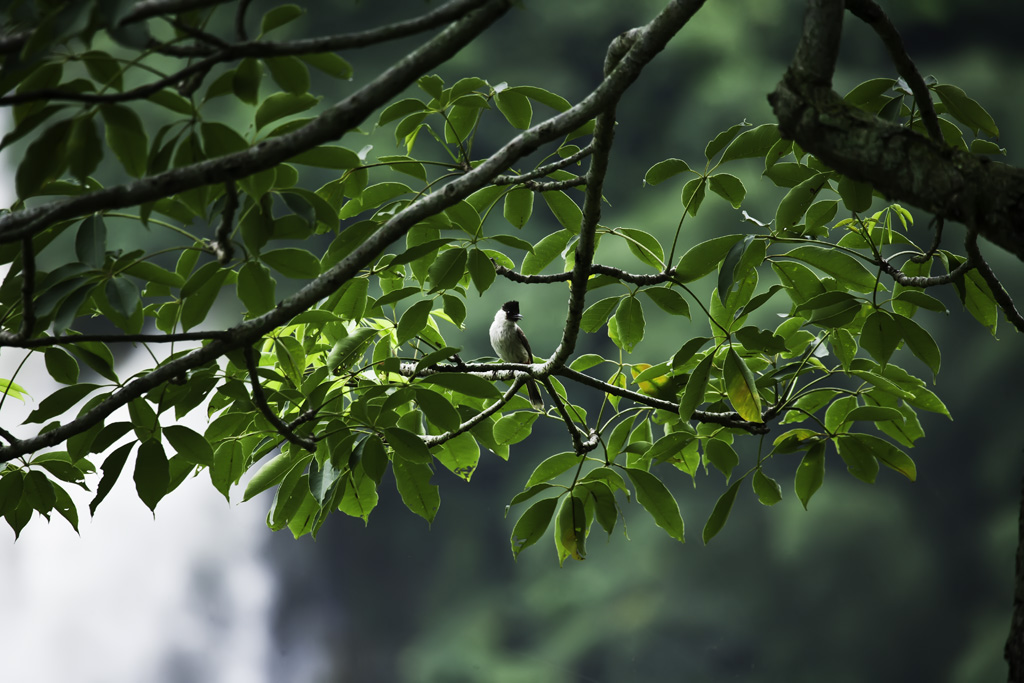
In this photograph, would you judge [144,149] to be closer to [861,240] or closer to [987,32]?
[861,240]

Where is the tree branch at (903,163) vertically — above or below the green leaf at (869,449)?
above

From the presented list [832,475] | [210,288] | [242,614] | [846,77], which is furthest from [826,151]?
[242,614]

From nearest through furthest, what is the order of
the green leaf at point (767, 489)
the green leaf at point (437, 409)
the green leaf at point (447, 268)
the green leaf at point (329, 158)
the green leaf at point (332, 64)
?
the green leaf at point (332, 64) < the green leaf at point (329, 158) < the green leaf at point (437, 409) < the green leaf at point (447, 268) < the green leaf at point (767, 489)

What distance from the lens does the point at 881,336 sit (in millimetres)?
1125

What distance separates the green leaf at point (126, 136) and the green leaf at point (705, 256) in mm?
784

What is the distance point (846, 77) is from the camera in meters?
2.83

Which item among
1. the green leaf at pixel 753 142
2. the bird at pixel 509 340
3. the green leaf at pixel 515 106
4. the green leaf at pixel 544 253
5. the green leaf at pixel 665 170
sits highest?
the bird at pixel 509 340

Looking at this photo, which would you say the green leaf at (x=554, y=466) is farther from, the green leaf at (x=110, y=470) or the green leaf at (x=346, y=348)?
the green leaf at (x=110, y=470)

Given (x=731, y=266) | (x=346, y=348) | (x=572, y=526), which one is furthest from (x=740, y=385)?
(x=346, y=348)

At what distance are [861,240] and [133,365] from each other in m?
2.62

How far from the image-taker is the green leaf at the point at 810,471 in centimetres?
129

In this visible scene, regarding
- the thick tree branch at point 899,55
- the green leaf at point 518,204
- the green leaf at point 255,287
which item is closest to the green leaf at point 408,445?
the green leaf at point 255,287

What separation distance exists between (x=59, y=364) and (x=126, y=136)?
53cm

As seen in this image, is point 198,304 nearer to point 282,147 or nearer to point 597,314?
point 282,147
